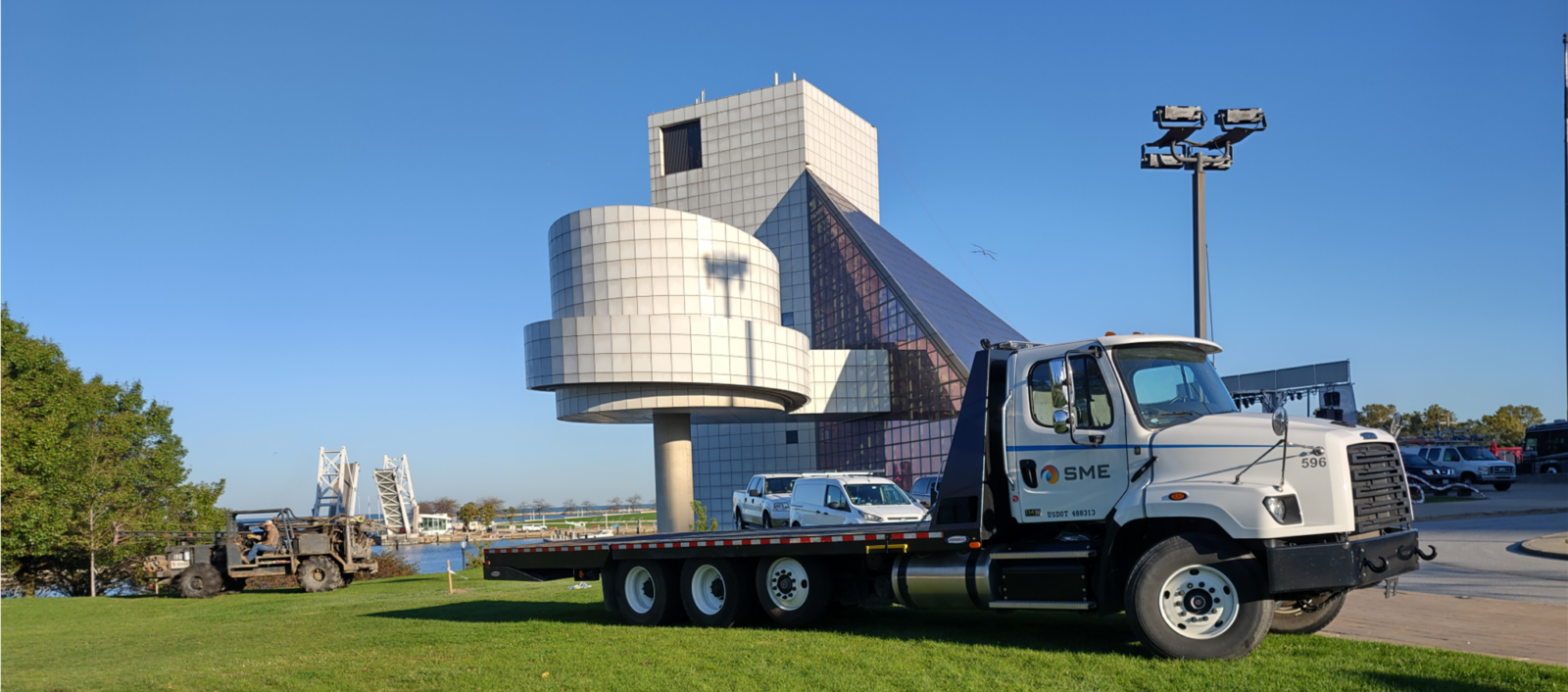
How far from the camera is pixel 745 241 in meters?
53.0

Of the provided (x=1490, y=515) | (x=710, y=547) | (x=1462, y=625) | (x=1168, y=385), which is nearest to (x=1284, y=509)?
(x=1168, y=385)

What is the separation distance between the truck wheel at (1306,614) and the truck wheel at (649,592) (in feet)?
22.9

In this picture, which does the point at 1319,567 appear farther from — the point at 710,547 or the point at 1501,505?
the point at 1501,505

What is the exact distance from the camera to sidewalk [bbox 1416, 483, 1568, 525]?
29.3 meters

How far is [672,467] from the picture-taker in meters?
52.0

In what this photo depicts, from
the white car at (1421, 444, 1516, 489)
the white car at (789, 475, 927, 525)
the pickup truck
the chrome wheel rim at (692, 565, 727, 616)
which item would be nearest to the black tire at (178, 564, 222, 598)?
the pickup truck

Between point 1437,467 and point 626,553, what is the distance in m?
40.1

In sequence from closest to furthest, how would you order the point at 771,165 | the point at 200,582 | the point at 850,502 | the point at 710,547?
1. the point at 710,547
2. the point at 850,502
3. the point at 200,582
4. the point at 771,165

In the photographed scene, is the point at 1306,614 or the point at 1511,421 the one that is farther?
the point at 1511,421

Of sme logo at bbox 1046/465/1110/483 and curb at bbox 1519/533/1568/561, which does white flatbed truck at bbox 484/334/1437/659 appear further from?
curb at bbox 1519/533/1568/561

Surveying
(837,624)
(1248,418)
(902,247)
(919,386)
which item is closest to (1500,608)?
(1248,418)

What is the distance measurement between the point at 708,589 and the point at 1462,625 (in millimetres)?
8289

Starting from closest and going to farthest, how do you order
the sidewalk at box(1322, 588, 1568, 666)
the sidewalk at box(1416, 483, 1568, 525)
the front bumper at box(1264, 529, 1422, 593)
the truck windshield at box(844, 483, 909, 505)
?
the front bumper at box(1264, 529, 1422, 593) → the sidewalk at box(1322, 588, 1568, 666) → the truck windshield at box(844, 483, 909, 505) → the sidewalk at box(1416, 483, 1568, 525)

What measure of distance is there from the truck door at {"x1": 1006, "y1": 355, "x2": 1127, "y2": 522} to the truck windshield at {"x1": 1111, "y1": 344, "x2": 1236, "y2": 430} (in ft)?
0.77
